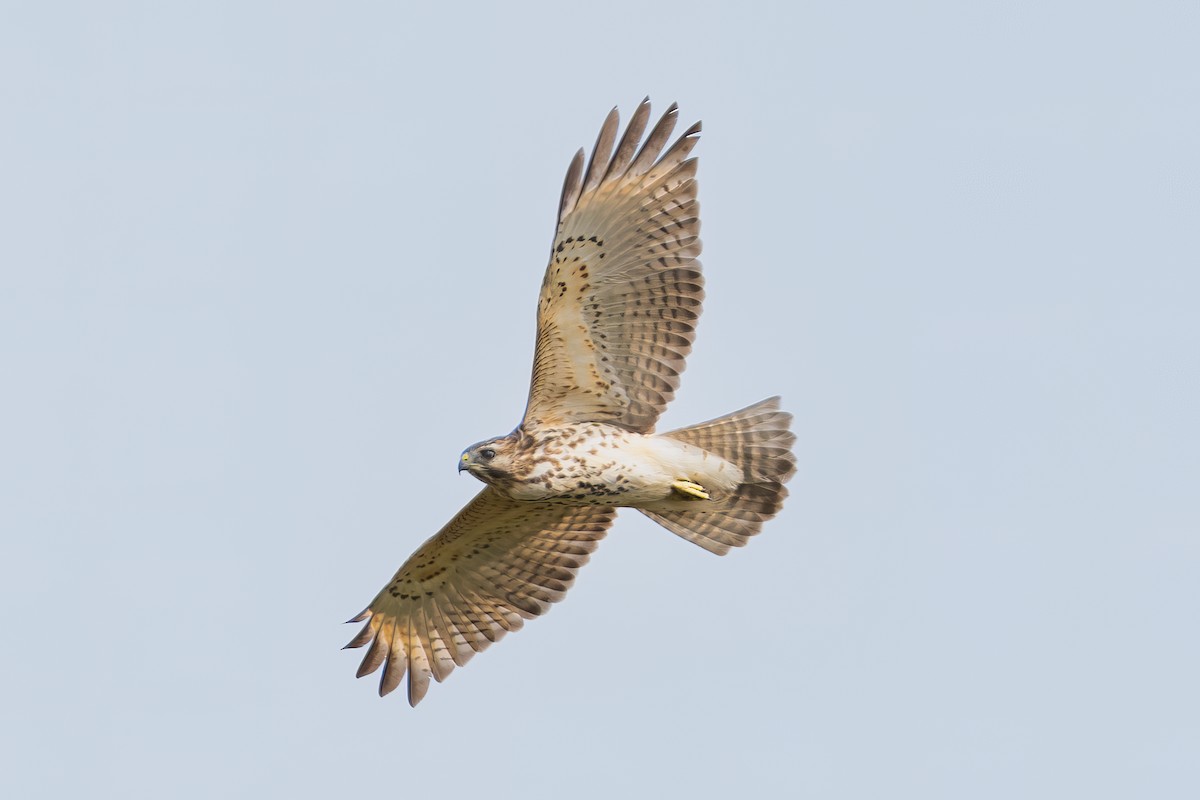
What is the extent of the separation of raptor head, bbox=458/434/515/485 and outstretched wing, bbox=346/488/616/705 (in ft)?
4.13

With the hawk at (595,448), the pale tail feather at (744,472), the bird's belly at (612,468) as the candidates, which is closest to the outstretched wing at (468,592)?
the hawk at (595,448)

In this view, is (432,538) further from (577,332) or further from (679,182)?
(679,182)

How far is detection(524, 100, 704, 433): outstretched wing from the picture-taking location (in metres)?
13.8

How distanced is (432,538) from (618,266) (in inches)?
103

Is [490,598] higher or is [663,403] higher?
[663,403]

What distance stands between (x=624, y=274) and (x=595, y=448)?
4.09ft

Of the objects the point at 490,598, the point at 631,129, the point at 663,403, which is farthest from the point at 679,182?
the point at 490,598

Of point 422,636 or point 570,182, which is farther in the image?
point 422,636

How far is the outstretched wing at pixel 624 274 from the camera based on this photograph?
13.8 metres

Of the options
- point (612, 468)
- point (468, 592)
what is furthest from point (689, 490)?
point (468, 592)

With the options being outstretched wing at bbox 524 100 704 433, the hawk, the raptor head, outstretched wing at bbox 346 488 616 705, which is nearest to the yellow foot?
the hawk

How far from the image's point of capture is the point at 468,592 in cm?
1541

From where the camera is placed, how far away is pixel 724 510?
49.2 ft

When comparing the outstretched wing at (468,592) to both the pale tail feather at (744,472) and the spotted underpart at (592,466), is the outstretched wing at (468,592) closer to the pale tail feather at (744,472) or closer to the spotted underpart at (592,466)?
the pale tail feather at (744,472)
